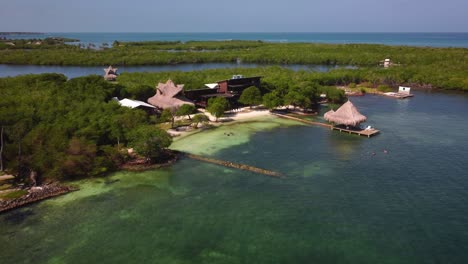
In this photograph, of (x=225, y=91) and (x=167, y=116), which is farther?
(x=225, y=91)

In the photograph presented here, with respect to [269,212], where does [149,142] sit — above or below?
above

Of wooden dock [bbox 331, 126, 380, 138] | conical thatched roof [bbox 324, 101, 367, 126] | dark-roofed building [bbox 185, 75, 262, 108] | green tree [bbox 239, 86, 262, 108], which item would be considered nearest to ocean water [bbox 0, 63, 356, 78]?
dark-roofed building [bbox 185, 75, 262, 108]

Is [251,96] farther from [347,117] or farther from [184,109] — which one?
[347,117]

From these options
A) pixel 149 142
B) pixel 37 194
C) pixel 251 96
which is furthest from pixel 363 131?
pixel 37 194

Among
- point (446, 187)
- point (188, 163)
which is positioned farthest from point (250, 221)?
point (446, 187)

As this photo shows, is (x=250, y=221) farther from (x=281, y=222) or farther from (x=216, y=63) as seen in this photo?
(x=216, y=63)
